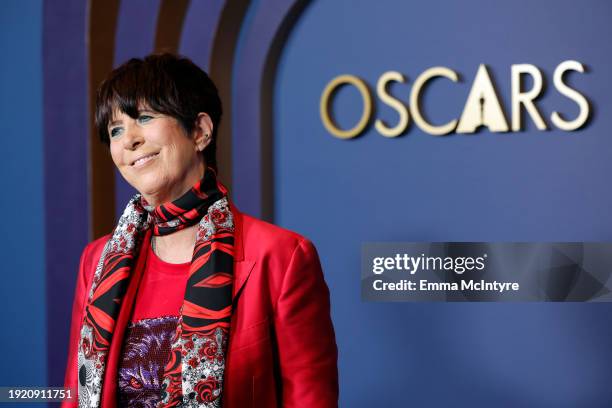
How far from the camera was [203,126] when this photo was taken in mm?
1606

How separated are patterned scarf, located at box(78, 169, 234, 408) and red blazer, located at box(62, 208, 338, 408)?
1.0 inches

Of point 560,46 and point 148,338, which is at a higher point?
point 560,46

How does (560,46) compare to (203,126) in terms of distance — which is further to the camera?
(560,46)

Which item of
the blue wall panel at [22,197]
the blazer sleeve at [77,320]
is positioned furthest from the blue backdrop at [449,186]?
the blazer sleeve at [77,320]

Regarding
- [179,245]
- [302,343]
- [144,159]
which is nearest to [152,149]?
[144,159]

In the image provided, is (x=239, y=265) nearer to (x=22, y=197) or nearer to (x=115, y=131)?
(x=115, y=131)

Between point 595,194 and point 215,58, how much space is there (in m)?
1.56

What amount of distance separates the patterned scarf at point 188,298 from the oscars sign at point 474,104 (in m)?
1.50

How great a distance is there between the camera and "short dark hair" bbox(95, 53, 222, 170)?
5.09ft

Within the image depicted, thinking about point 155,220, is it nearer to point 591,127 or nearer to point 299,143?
point 299,143

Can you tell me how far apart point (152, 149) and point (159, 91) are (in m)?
0.11

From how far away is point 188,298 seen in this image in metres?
1.55

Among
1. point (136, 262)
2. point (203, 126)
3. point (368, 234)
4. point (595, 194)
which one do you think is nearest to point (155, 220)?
point (136, 262)

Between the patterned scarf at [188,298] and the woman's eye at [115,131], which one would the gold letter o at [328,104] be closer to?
the patterned scarf at [188,298]
